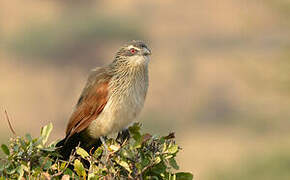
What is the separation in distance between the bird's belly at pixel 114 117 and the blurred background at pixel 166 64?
15006 mm

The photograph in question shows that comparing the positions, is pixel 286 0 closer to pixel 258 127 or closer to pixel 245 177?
pixel 245 177

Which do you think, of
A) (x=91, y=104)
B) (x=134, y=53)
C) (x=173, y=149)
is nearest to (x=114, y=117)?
(x=91, y=104)

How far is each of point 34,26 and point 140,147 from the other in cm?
2462

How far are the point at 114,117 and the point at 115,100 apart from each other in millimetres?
126

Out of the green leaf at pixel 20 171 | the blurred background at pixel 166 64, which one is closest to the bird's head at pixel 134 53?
the green leaf at pixel 20 171

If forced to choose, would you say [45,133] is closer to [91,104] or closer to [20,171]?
[20,171]

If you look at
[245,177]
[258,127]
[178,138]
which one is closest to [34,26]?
[178,138]

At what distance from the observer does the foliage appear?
2.93m

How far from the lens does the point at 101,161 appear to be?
3090mm

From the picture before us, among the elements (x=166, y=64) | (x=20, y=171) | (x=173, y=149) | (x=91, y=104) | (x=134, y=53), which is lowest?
(x=20, y=171)

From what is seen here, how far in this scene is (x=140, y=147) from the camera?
3188 mm

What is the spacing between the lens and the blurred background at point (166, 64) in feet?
76.8

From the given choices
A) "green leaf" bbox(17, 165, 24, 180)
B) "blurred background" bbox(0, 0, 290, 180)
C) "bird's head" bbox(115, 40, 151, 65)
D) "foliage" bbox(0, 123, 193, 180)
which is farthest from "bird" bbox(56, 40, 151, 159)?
"blurred background" bbox(0, 0, 290, 180)

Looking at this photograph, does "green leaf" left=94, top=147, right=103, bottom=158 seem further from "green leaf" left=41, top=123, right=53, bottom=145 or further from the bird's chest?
the bird's chest
